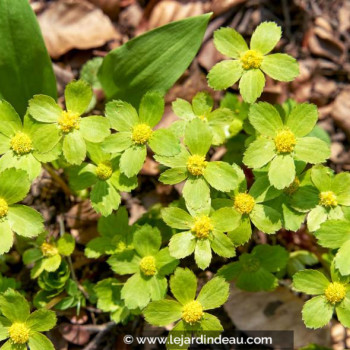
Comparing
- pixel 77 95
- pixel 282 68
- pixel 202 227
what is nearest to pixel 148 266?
pixel 202 227

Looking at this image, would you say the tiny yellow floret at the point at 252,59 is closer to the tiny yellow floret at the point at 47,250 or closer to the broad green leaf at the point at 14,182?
the broad green leaf at the point at 14,182

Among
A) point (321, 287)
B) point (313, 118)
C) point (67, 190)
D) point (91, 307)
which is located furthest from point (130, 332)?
point (313, 118)

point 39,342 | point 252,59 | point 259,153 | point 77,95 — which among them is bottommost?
point 39,342

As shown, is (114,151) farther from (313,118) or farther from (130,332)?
(130,332)

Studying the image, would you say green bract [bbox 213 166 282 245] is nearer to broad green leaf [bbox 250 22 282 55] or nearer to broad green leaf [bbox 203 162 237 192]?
broad green leaf [bbox 203 162 237 192]

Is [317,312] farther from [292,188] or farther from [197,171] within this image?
[197,171]

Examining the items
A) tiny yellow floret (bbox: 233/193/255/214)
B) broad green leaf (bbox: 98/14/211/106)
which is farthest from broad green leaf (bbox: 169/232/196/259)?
broad green leaf (bbox: 98/14/211/106)

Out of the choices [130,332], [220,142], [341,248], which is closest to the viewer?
[341,248]
